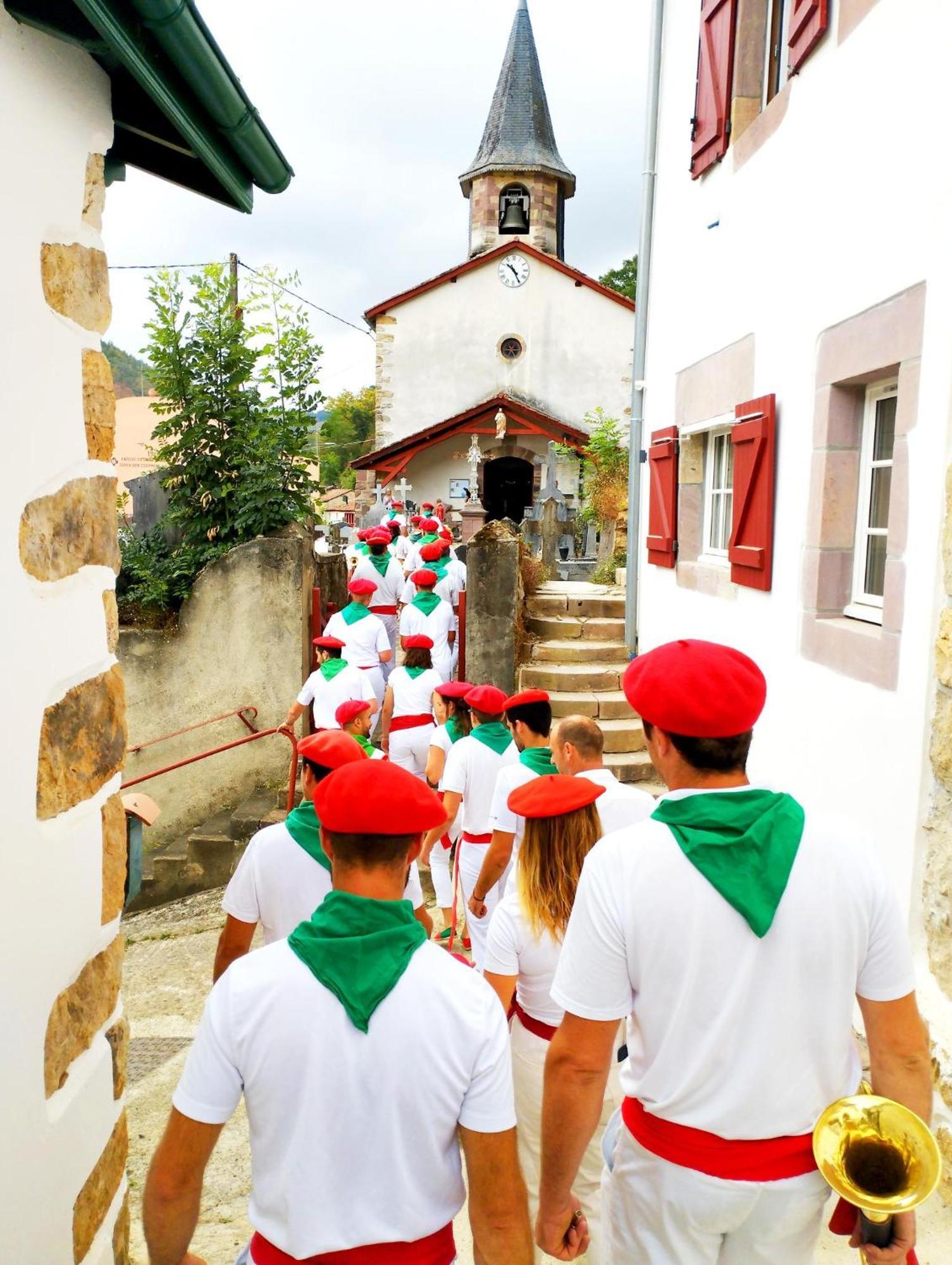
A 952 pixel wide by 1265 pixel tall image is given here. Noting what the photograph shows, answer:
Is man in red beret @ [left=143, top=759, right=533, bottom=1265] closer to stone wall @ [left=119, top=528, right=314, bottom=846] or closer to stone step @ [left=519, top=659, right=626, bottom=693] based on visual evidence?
stone wall @ [left=119, top=528, right=314, bottom=846]

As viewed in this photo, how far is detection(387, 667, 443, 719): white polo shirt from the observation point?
6562 millimetres

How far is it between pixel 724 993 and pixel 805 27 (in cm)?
493

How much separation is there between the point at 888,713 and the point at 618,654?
16.6ft

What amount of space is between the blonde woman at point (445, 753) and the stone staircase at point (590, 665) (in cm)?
213

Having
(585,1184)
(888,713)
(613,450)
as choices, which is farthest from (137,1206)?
(613,450)

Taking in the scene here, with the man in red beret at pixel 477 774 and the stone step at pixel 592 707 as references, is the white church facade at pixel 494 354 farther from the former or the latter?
the man in red beret at pixel 477 774

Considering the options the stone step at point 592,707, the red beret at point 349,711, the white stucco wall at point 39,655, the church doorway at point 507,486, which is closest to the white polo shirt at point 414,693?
the red beret at point 349,711

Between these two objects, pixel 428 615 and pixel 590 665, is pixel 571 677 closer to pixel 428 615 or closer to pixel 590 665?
pixel 590 665

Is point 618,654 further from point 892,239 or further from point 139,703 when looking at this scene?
point 892,239

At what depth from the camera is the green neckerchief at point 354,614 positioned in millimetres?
7555

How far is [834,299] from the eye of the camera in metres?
4.70

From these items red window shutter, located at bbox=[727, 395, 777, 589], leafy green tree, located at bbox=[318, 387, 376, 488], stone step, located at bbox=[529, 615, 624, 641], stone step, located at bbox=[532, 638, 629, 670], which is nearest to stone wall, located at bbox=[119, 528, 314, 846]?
stone step, located at bbox=[532, 638, 629, 670]

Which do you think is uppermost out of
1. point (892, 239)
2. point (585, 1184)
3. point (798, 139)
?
point (798, 139)

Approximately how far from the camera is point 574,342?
24.4 meters
